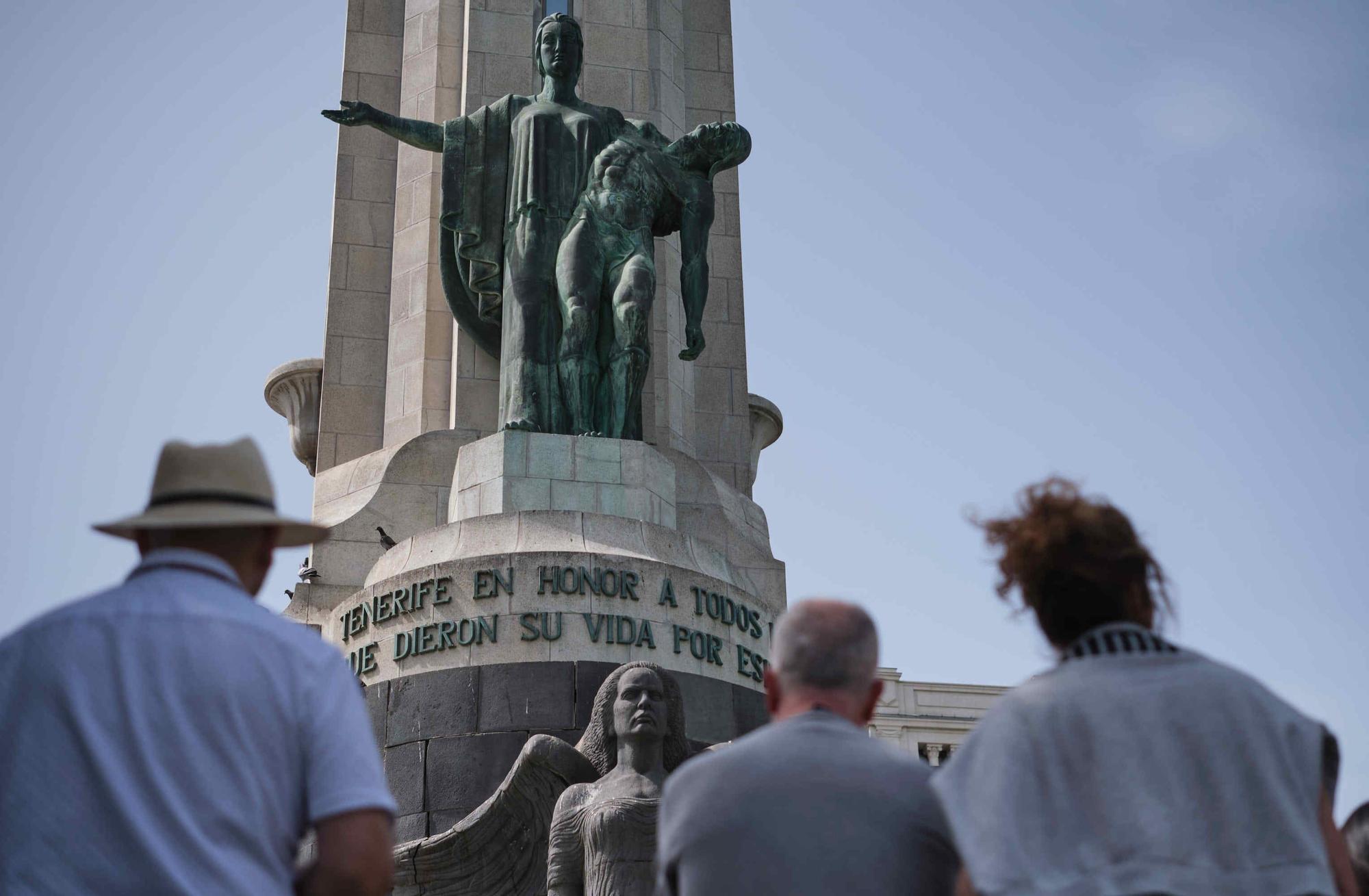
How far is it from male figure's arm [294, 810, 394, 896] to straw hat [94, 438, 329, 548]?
799mm

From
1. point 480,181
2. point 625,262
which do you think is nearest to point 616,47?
point 480,181

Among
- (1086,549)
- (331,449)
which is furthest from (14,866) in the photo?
(331,449)

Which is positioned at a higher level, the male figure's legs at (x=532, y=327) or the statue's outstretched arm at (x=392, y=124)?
the statue's outstretched arm at (x=392, y=124)

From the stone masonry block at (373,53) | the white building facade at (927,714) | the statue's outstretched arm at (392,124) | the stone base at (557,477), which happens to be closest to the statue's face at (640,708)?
the stone base at (557,477)

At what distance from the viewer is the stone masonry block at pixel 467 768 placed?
1202 cm

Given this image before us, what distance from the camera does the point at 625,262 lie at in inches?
603

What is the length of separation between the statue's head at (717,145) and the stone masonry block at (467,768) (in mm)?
6070

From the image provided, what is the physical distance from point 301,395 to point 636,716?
9.78 m

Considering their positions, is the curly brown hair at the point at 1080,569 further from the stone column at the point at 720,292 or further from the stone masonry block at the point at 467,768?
the stone column at the point at 720,292

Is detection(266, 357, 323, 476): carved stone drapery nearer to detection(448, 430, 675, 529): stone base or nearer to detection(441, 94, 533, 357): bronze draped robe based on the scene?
detection(441, 94, 533, 357): bronze draped robe

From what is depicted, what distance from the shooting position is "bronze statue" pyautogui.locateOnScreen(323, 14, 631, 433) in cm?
1538

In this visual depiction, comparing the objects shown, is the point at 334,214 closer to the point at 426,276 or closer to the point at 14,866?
the point at 426,276

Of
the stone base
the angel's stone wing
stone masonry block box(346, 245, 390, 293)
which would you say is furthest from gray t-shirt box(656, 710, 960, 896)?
stone masonry block box(346, 245, 390, 293)

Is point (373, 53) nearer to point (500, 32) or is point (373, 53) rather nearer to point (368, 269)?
point (500, 32)
